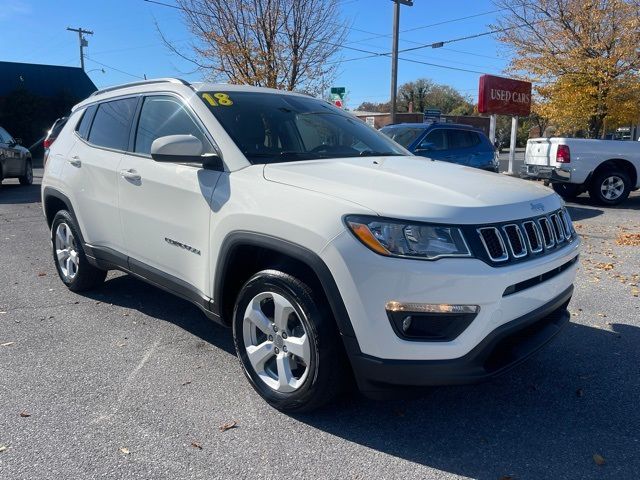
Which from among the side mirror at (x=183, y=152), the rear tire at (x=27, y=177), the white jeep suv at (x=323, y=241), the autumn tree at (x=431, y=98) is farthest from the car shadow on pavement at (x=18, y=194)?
the autumn tree at (x=431, y=98)

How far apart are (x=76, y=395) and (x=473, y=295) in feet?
7.78

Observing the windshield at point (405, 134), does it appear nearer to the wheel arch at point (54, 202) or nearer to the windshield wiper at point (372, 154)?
the windshield wiper at point (372, 154)

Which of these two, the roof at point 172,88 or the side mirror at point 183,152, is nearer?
the side mirror at point 183,152

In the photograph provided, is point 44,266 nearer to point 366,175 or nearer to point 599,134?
point 366,175

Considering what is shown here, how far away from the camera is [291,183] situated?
9.46 feet

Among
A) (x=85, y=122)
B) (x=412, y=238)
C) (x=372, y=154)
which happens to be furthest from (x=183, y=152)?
(x=85, y=122)

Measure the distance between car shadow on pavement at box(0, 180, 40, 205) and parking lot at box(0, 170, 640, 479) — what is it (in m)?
8.92

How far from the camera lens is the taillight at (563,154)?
1099cm

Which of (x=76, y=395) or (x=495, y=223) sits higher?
(x=495, y=223)

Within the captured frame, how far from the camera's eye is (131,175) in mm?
3912

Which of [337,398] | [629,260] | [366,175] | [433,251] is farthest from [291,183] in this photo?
[629,260]

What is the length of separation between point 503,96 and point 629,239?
10.1 metres

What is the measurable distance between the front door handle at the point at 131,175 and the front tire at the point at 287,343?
134 centimetres

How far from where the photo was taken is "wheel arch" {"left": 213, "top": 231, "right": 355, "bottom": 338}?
2.60 metres
